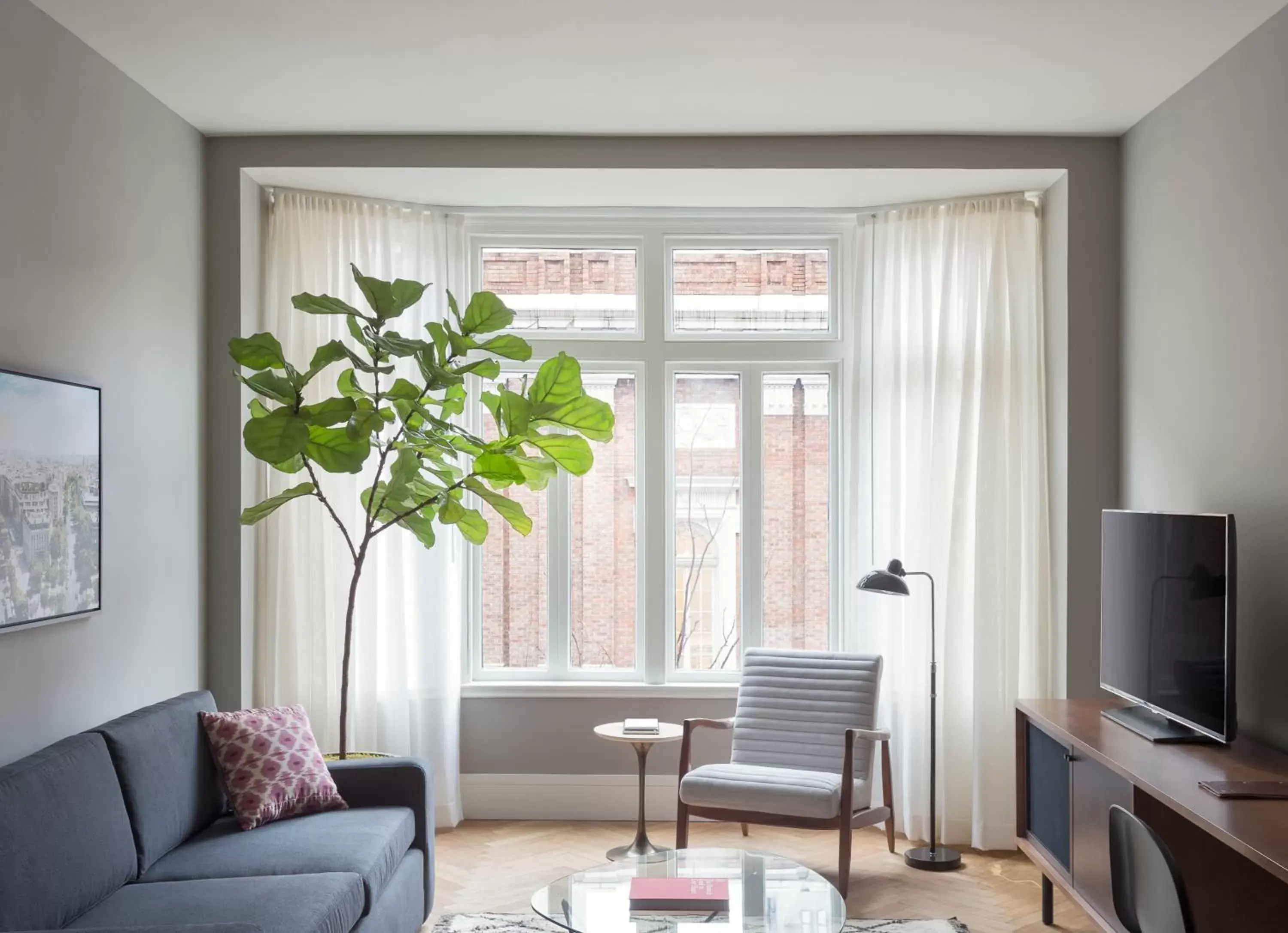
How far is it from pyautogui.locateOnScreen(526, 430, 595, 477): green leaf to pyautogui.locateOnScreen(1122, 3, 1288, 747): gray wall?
85.6 inches

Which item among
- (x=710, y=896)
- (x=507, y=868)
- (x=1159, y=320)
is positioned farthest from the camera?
(x=507, y=868)

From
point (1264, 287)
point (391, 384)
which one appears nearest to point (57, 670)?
point (391, 384)

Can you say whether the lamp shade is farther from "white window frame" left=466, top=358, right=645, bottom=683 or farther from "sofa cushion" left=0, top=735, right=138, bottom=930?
"sofa cushion" left=0, top=735, right=138, bottom=930

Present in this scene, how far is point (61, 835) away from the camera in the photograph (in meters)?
2.79

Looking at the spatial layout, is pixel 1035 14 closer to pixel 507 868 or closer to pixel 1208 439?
pixel 1208 439

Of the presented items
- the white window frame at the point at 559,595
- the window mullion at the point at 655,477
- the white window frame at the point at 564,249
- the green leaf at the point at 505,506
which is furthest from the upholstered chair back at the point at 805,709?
the white window frame at the point at 564,249

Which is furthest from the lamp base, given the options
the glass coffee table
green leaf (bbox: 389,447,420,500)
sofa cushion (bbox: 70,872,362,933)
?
green leaf (bbox: 389,447,420,500)

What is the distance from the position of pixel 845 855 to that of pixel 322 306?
9.02 feet

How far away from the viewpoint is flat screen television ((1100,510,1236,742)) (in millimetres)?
3246

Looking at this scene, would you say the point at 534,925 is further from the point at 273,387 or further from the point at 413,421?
the point at 273,387

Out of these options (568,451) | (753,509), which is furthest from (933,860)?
(568,451)

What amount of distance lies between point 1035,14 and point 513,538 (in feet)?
10.6

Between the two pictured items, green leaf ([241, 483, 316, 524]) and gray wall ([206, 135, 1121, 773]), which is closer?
green leaf ([241, 483, 316, 524])

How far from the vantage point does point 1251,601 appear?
358cm
